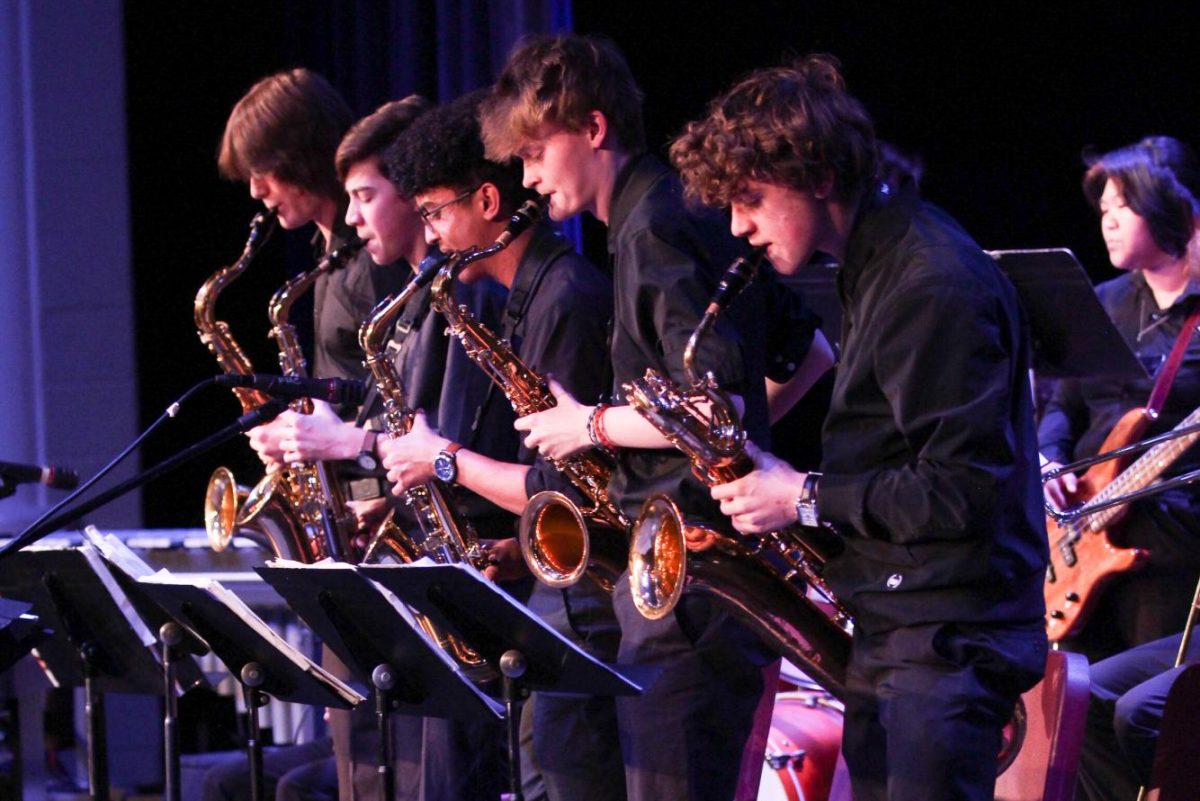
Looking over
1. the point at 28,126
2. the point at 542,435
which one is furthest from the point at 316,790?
the point at 28,126

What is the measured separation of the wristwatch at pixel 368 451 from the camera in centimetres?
403

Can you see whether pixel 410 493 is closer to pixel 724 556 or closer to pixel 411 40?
pixel 724 556

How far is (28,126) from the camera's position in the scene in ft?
23.5

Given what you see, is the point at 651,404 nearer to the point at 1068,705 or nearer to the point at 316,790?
the point at 1068,705

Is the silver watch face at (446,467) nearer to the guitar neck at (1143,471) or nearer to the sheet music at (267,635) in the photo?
the sheet music at (267,635)

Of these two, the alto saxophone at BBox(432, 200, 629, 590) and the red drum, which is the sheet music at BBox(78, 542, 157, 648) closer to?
the alto saxophone at BBox(432, 200, 629, 590)

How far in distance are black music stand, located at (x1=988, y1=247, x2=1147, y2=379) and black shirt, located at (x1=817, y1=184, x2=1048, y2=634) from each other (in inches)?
50.3

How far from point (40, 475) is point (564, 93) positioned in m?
1.47

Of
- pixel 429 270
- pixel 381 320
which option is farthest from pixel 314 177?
pixel 429 270

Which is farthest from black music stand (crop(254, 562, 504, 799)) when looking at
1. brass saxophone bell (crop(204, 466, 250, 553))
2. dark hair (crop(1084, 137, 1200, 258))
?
dark hair (crop(1084, 137, 1200, 258))

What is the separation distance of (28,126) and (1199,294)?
502 cm

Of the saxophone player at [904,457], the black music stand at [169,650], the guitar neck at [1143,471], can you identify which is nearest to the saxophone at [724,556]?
the saxophone player at [904,457]

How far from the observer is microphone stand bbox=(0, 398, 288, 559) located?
11.0 ft

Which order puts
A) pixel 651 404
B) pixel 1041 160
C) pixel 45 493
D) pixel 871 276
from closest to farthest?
pixel 871 276, pixel 651 404, pixel 1041 160, pixel 45 493
